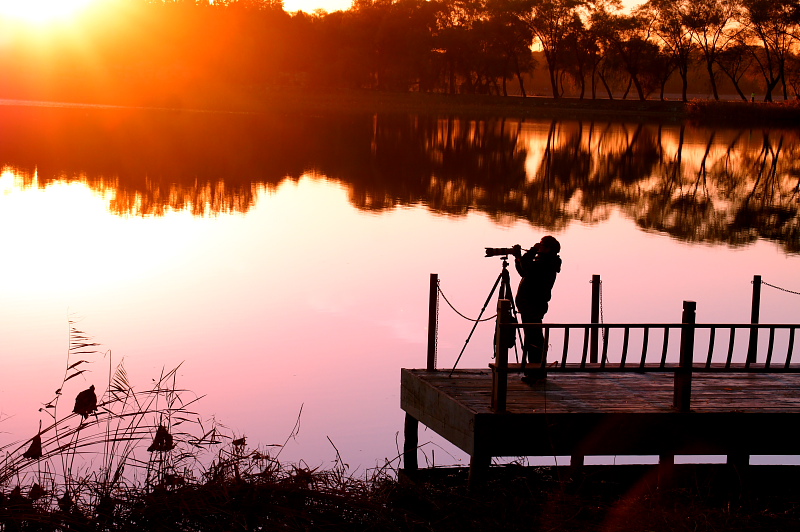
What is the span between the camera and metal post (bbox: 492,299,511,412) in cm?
909

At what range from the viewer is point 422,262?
2306cm

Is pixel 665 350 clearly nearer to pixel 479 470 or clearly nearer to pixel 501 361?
pixel 501 361

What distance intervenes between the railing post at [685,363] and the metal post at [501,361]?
1.41 meters

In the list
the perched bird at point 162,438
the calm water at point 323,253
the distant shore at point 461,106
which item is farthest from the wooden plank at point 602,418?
the distant shore at point 461,106

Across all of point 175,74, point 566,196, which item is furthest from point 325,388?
point 175,74

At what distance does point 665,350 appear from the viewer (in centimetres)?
948

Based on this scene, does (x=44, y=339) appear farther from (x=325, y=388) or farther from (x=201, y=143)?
(x=201, y=143)

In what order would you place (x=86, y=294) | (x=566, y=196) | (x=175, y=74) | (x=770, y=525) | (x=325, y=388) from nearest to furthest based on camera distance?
(x=770, y=525)
(x=325, y=388)
(x=86, y=294)
(x=566, y=196)
(x=175, y=74)

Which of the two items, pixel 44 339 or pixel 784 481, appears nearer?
pixel 784 481

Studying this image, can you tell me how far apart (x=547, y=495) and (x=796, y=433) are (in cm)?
232

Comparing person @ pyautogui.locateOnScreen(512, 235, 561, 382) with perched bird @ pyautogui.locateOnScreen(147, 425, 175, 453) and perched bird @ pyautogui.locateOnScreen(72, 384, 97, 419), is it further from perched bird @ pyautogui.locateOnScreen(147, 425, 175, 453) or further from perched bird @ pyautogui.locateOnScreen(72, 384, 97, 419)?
perched bird @ pyautogui.locateOnScreen(72, 384, 97, 419)

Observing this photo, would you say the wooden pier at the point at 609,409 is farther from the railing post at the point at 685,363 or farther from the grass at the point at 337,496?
the grass at the point at 337,496

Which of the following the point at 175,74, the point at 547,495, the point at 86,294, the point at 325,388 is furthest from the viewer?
the point at 175,74

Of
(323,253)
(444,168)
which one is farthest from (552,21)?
(323,253)
